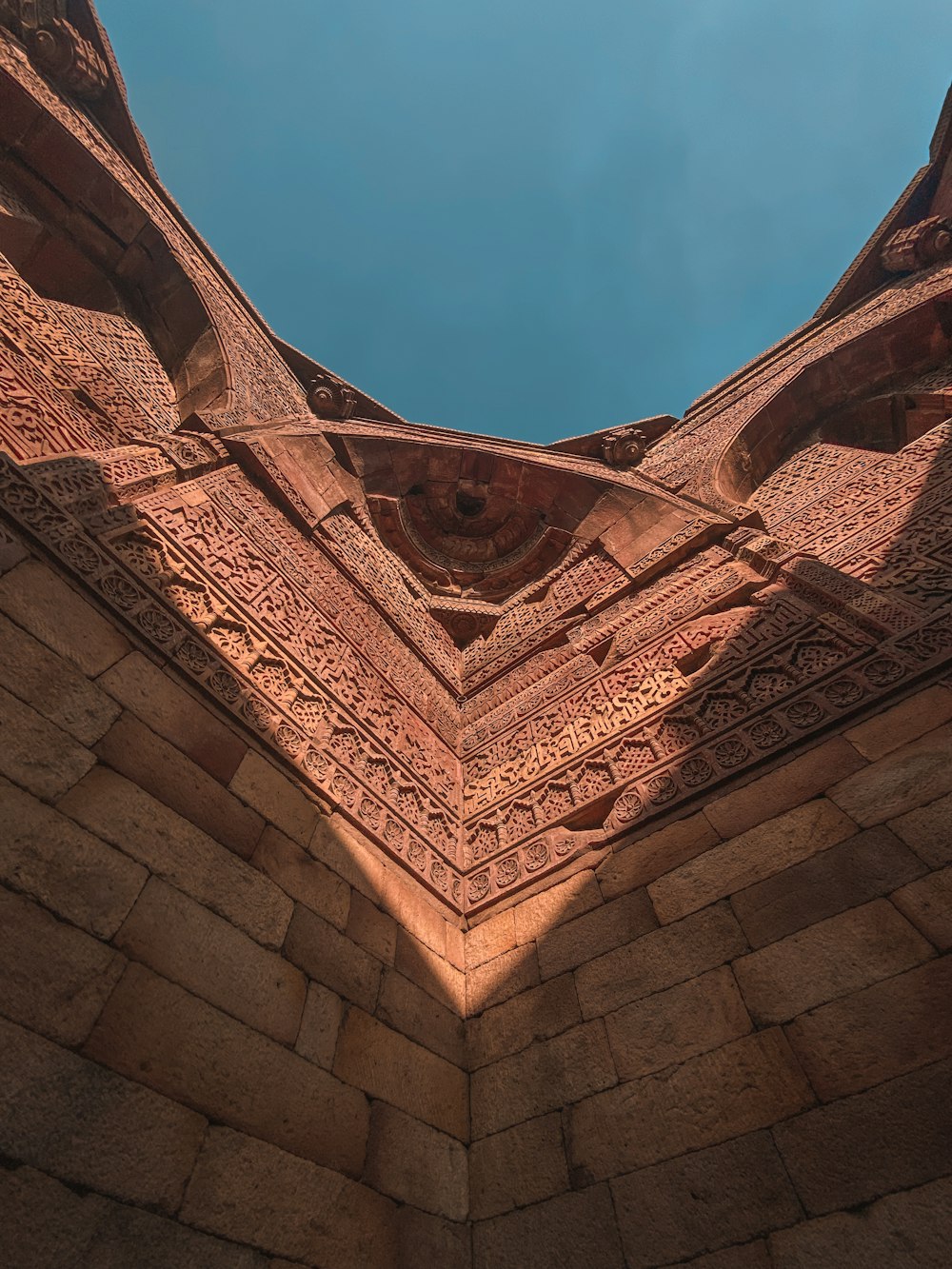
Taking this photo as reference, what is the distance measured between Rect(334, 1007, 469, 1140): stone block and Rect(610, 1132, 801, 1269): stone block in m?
0.75

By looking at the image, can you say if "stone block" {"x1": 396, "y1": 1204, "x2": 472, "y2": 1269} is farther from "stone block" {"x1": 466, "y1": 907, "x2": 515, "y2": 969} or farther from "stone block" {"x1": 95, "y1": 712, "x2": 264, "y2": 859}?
"stone block" {"x1": 95, "y1": 712, "x2": 264, "y2": 859}

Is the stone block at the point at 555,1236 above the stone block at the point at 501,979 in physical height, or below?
below

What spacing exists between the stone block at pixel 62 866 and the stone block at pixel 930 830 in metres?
2.65

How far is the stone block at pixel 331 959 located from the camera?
2616 millimetres

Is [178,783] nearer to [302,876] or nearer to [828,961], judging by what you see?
[302,876]

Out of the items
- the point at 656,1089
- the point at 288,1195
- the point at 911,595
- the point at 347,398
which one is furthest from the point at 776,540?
the point at 347,398

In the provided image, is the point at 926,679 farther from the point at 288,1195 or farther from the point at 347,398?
the point at 347,398

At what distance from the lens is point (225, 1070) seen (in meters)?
2.10

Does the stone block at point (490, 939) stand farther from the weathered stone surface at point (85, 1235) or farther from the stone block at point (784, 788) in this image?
the weathered stone surface at point (85, 1235)

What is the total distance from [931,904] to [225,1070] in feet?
7.52

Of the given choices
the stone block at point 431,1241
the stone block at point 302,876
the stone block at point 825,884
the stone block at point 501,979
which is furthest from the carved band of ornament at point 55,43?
the stone block at point 431,1241

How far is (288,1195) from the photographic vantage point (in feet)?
6.61

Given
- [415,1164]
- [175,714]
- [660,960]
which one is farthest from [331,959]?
[660,960]

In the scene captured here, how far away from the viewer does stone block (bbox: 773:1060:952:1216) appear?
181 cm
